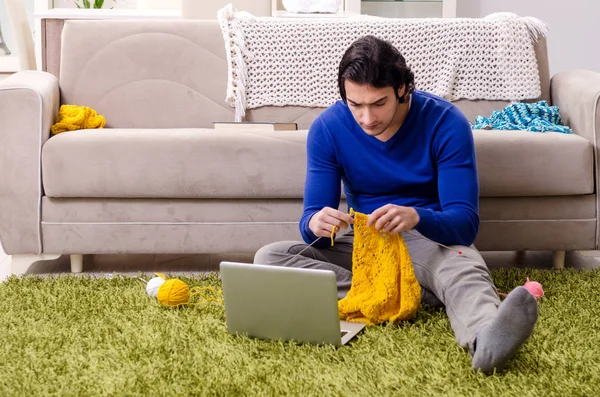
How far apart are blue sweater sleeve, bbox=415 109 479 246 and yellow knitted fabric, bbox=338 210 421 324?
9 cm

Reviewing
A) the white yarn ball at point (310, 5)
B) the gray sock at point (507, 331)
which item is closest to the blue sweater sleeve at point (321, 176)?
the gray sock at point (507, 331)

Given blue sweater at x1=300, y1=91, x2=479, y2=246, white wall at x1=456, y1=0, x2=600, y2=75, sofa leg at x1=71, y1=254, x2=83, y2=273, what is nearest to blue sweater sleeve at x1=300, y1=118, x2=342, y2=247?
blue sweater at x1=300, y1=91, x2=479, y2=246

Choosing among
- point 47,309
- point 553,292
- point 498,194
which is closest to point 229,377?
point 47,309

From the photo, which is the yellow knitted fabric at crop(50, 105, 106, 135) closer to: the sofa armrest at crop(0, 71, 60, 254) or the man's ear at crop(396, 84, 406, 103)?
the sofa armrest at crop(0, 71, 60, 254)

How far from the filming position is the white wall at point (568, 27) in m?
4.44

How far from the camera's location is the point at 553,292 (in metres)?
2.08

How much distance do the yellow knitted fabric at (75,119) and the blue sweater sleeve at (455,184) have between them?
1242mm

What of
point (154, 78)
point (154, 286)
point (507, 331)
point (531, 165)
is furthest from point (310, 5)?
point (507, 331)

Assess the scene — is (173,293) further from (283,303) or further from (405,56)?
(405,56)

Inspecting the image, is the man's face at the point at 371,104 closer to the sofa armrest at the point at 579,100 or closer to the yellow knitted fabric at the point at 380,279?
the yellow knitted fabric at the point at 380,279

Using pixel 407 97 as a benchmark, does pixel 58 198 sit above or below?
below

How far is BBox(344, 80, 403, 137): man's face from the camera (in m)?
1.68

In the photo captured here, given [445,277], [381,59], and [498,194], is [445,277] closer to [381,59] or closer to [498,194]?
[381,59]

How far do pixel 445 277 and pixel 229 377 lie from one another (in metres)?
0.53
